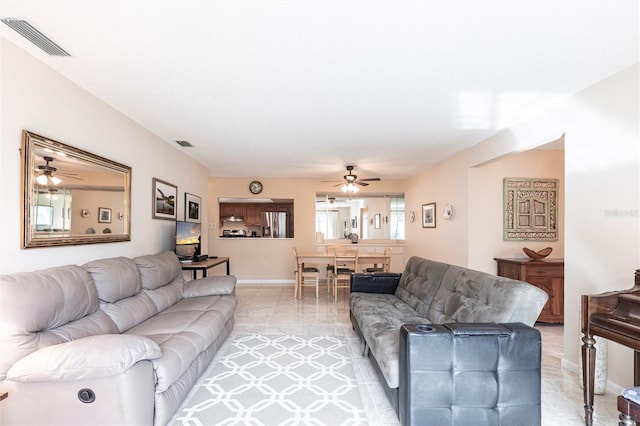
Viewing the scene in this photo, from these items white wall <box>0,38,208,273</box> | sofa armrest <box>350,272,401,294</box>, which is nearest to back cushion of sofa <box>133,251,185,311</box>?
white wall <box>0,38,208,273</box>

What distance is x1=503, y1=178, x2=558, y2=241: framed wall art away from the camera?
4594 millimetres

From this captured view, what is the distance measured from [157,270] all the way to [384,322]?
89.9 inches

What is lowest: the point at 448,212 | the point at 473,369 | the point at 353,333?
the point at 353,333

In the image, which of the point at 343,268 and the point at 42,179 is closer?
the point at 42,179

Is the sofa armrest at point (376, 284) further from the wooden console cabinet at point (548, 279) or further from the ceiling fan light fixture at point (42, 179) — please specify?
the ceiling fan light fixture at point (42, 179)

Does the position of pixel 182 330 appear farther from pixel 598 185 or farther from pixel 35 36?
pixel 598 185

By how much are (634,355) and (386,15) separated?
278cm

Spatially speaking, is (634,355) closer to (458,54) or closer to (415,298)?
(415,298)

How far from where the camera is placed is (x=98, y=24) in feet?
5.96

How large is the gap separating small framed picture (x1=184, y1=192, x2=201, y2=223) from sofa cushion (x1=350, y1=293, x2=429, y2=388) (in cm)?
292

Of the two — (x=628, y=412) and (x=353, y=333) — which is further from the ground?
(x=628, y=412)

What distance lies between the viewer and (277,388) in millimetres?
2518

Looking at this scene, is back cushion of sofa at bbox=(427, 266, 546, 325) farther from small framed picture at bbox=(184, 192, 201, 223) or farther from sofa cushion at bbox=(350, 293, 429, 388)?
small framed picture at bbox=(184, 192, 201, 223)

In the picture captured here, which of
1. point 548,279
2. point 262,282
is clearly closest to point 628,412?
point 548,279
